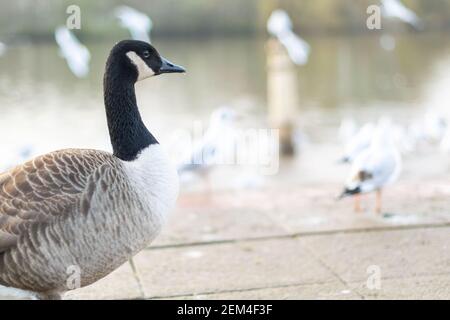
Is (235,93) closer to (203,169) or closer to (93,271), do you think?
(203,169)

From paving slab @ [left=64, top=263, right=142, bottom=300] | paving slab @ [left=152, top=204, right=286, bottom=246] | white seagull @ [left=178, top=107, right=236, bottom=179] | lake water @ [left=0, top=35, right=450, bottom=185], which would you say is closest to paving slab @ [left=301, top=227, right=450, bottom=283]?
paving slab @ [left=152, top=204, right=286, bottom=246]

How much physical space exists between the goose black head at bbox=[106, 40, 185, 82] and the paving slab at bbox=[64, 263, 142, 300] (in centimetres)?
139

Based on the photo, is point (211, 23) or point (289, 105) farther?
point (211, 23)

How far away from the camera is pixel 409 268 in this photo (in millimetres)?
4293

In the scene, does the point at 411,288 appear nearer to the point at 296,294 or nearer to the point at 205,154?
the point at 296,294

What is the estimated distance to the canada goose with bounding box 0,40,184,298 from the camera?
3.22 m

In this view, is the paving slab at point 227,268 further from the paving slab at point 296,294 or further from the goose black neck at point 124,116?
the goose black neck at point 124,116

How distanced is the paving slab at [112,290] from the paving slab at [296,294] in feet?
1.25

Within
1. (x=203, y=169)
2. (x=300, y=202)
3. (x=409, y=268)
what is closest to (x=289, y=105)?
(x=203, y=169)

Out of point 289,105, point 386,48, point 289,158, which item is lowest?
point 289,158

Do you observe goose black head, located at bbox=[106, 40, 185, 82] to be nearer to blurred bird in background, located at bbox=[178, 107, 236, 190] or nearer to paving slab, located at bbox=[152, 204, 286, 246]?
paving slab, located at bbox=[152, 204, 286, 246]

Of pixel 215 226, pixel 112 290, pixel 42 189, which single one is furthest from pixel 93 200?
pixel 215 226
